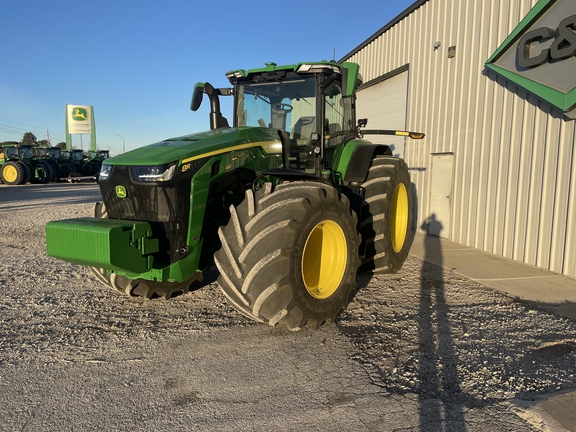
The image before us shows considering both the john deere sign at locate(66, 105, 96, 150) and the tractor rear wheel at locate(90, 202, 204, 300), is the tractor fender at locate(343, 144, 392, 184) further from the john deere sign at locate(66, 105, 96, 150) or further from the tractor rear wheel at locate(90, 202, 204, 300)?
the john deere sign at locate(66, 105, 96, 150)

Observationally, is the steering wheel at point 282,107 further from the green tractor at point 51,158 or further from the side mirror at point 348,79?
the green tractor at point 51,158

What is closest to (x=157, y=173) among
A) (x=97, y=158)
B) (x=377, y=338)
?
(x=377, y=338)

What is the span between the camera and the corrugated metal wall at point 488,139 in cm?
584

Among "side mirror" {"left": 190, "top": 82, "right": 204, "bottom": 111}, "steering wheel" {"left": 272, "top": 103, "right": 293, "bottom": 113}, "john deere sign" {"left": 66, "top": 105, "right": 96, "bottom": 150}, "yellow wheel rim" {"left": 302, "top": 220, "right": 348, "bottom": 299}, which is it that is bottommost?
"yellow wheel rim" {"left": 302, "top": 220, "right": 348, "bottom": 299}

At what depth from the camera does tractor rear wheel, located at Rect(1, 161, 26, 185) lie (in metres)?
23.1

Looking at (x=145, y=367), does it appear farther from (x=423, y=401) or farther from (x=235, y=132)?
(x=235, y=132)

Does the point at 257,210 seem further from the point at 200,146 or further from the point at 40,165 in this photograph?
the point at 40,165

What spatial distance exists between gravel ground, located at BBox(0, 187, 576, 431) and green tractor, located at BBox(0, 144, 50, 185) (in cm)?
2132

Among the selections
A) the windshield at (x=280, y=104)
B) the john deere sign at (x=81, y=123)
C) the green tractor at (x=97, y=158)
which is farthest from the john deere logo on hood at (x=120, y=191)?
the john deere sign at (x=81, y=123)

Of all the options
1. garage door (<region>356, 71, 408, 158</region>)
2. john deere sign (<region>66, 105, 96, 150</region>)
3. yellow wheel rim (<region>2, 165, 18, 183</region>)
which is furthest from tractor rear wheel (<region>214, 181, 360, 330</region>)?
john deere sign (<region>66, 105, 96, 150</region>)

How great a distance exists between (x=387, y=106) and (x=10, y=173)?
21696 mm

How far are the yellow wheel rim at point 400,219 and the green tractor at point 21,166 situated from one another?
76.8ft

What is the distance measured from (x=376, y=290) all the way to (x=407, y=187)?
1780 millimetres

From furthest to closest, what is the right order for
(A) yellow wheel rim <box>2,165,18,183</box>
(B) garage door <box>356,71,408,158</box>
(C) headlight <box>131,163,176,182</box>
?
1. (A) yellow wheel rim <box>2,165,18,183</box>
2. (B) garage door <box>356,71,408,158</box>
3. (C) headlight <box>131,163,176,182</box>
